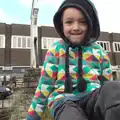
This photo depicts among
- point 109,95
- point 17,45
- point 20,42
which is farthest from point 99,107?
point 20,42

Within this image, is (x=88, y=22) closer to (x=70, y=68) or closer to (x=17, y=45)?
(x=70, y=68)

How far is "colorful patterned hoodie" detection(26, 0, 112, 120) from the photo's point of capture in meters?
1.25

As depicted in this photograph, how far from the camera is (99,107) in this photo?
0.73m

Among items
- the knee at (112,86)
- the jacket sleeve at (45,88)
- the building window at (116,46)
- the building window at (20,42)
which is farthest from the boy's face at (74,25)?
the building window at (116,46)

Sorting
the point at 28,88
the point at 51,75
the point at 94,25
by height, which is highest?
the point at 94,25

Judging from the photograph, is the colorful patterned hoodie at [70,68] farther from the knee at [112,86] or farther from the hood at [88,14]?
the knee at [112,86]

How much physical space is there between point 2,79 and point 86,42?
55.0ft

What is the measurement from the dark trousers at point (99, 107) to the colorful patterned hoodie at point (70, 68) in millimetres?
256

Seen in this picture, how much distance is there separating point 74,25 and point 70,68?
0.31 m

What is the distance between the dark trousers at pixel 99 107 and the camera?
64cm

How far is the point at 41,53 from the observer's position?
813 inches

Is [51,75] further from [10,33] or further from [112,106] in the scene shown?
[10,33]

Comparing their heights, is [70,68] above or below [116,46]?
below

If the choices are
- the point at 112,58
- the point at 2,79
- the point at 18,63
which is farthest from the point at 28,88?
the point at 112,58
